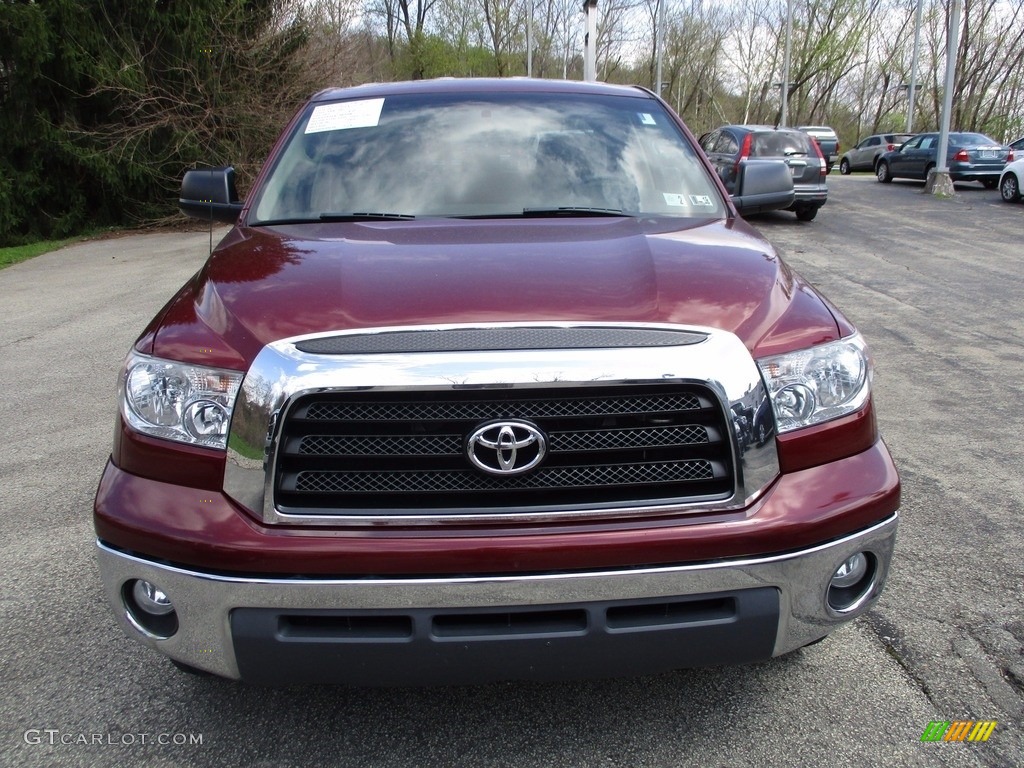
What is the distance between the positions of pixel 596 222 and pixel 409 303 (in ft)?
3.44

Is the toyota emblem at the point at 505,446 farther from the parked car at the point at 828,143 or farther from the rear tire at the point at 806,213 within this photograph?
the parked car at the point at 828,143

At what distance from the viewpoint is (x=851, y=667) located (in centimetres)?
262

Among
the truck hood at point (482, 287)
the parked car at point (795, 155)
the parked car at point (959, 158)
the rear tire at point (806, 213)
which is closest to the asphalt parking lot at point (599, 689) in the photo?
the truck hood at point (482, 287)

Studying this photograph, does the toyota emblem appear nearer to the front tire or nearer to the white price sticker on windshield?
the white price sticker on windshield

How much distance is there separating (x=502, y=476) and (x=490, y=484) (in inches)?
1.7

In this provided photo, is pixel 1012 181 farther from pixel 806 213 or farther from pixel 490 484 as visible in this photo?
pixel 490 484

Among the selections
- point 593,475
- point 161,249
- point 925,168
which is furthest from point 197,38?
point 925,168

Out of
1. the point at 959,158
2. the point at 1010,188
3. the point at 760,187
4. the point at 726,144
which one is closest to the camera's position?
the point at 760,187

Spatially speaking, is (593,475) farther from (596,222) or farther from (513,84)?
(513,84)

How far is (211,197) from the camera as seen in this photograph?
3.65m

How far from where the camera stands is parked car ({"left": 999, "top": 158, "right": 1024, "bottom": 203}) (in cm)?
1778

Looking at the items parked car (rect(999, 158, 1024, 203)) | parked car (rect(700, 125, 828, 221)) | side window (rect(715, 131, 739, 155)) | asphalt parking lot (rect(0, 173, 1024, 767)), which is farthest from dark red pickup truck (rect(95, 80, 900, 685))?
parked car (rect(999, 158, 1024, 203))

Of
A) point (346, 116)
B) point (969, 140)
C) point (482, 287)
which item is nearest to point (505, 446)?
point (482, 287)

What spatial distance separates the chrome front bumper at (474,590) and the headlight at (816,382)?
31 centimetres
